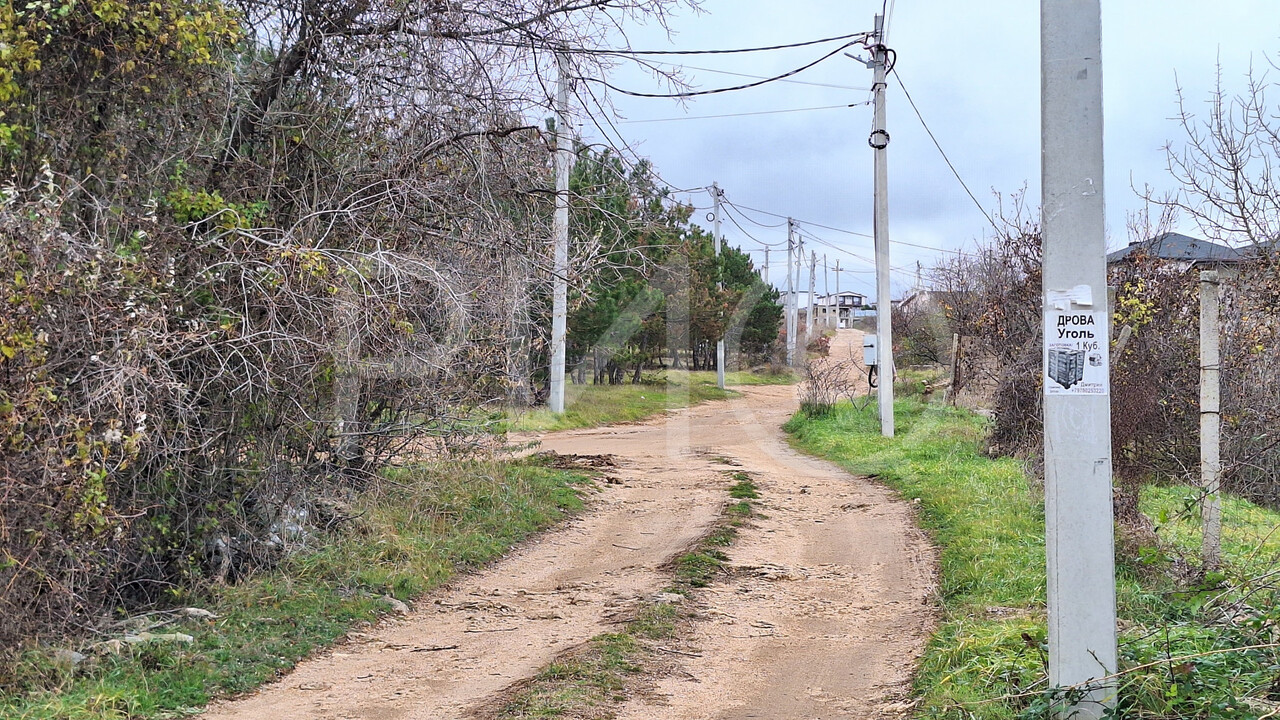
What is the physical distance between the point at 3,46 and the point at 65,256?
46.3 inches

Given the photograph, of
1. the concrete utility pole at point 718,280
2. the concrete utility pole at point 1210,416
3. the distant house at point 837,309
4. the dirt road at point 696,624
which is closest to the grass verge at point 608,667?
the dirt road at point 696,624

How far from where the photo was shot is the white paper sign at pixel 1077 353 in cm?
441

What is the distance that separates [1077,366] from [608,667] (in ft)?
9.98

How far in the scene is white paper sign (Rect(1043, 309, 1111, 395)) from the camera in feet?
14.5

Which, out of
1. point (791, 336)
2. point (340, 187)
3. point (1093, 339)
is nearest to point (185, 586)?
point (340, 187)

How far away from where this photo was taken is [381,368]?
26.3 ft

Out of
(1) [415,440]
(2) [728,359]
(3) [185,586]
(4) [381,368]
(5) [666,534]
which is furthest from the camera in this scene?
(2) [728,359]

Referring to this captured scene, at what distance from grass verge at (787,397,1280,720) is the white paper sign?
1187 millimetres

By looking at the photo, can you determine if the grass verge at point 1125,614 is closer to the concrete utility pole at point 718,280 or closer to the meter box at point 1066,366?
the meter box at point 1066,366

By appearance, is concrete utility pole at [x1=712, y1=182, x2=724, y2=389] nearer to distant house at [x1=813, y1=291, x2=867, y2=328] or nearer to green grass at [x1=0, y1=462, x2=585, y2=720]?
green grass at [x1=0, y1=462, x2=585, y2=720]

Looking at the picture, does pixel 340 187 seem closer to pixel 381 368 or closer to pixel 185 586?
pixel 381 368

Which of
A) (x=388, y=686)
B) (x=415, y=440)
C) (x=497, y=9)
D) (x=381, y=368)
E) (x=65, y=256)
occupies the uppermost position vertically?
(x=497, y=9)

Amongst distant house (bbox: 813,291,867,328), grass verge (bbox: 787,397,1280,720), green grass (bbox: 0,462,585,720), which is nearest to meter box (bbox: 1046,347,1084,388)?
grass verge (bbox: 787,397,1280,720)

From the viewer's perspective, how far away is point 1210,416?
7004 millimetres
